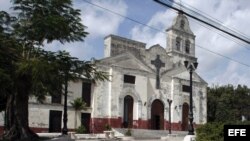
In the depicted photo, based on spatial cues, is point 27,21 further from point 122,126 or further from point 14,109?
point 122,126

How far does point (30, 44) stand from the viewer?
24953 mm

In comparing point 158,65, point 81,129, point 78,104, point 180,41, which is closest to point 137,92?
point 158,65

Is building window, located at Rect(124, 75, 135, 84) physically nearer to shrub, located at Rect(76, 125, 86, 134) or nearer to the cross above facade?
the cross above facade

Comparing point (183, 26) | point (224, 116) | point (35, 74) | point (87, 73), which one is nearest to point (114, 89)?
point (183, 26)

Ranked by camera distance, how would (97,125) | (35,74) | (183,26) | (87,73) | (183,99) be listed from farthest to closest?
(183,26) → (183,99) → (97,125) → (87,73) → (35,74)

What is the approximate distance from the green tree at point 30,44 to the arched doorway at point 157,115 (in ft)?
110

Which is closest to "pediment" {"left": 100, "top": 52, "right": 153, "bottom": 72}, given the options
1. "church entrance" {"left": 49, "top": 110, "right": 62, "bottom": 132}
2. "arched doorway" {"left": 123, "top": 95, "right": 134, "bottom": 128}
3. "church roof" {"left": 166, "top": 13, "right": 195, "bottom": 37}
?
"arched doorway" {"left": 123, "top": 95, "right": 134, "bottom": 128}

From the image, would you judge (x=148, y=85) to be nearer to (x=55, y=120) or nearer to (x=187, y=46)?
(x=187, y=46)

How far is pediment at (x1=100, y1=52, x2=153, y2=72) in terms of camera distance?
54312 mm

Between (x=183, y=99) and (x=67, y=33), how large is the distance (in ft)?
129

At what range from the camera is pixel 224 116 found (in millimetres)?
68000

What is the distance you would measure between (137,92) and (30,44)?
32575 millimetres

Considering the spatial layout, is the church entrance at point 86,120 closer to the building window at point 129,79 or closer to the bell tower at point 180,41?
the building window at point 129,79

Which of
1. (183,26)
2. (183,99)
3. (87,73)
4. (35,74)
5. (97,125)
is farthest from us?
(183,26)
